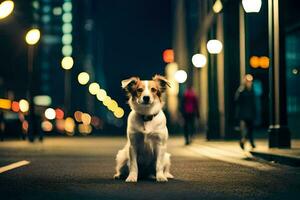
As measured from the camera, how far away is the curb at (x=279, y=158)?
40.1ft

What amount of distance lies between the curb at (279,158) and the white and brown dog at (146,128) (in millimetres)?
3873

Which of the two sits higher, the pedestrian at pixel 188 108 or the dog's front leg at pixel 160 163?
the pedestrian at pixel 188 108

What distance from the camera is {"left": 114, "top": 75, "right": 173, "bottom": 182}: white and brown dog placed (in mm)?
9016

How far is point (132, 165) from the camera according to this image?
9.16 metres

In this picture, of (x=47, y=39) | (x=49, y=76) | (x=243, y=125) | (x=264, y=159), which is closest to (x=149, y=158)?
(x=264, y=159)

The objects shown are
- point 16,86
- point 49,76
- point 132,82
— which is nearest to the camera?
point 132,82

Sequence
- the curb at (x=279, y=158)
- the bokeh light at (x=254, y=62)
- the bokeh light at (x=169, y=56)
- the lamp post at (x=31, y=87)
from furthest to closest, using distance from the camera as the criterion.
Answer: the bokeh light at (x=169, y=56) → the bokeh light at (x=254, y=62) → the lamp post at (x=31, y=87) → the curb at (x=279, y=158)

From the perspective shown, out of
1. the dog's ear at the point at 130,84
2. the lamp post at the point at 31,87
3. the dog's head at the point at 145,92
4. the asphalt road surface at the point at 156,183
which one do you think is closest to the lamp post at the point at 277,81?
the asphalt road surface at the point at 156,183

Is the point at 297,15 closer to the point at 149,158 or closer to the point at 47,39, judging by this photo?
the point at 149,158

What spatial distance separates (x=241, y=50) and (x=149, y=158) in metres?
16.8

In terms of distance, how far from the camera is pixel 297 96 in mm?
24547

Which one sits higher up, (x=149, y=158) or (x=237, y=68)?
(x=237, y=68)

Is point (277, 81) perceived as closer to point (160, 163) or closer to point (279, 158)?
Answer: point (279, 158)

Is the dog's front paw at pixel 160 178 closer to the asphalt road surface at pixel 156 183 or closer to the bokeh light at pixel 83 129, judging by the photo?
the asphalt road surface at pixel 156 183
